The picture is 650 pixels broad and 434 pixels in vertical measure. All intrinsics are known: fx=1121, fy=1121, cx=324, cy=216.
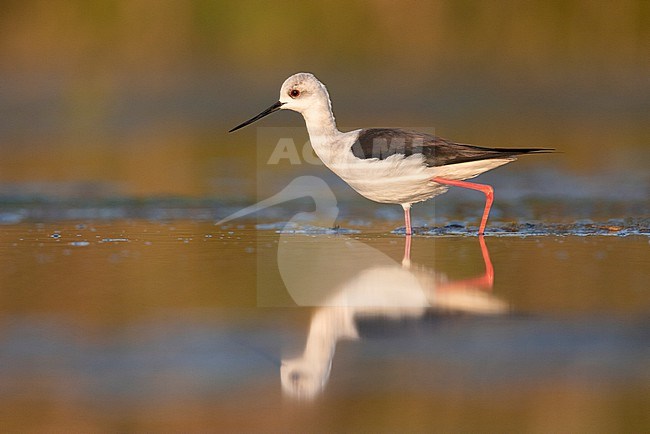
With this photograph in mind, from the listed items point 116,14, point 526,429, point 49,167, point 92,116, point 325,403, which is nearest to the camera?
point 526,429

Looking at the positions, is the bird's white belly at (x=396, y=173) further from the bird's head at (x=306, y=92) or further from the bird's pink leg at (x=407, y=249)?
the bird's head at (x=306, y=92)

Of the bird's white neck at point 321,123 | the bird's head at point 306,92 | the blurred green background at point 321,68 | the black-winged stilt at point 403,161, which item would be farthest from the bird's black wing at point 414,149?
the blurred green background at point 321,68

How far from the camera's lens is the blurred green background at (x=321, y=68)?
542 inches

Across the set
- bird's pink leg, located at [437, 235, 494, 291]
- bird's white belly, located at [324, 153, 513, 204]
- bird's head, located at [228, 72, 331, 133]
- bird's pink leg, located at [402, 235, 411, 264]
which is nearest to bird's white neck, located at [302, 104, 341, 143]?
bird's head, located at [228, 72, 331, 133]

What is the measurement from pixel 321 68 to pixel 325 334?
10.7 meters

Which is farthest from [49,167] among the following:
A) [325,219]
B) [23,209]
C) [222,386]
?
[222,386]

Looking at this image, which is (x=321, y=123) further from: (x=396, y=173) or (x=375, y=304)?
(x=375, y=304)

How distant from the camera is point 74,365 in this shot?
4.34 metres

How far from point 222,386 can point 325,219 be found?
4.29 m

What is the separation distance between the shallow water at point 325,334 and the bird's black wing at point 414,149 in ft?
1.82

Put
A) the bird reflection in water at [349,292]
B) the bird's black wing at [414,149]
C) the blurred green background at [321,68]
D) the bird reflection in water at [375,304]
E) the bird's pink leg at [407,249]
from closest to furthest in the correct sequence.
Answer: the bird reflection in water at [375,304], the bird reflection in water at [349,292], the bird's pink leg at [407,249], the bird's black wing at [414,149], the blurred green background at [321,68]

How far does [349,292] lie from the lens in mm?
5586

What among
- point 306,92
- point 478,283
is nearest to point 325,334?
point 478,283

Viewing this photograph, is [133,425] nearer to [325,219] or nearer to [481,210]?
[325,219]
